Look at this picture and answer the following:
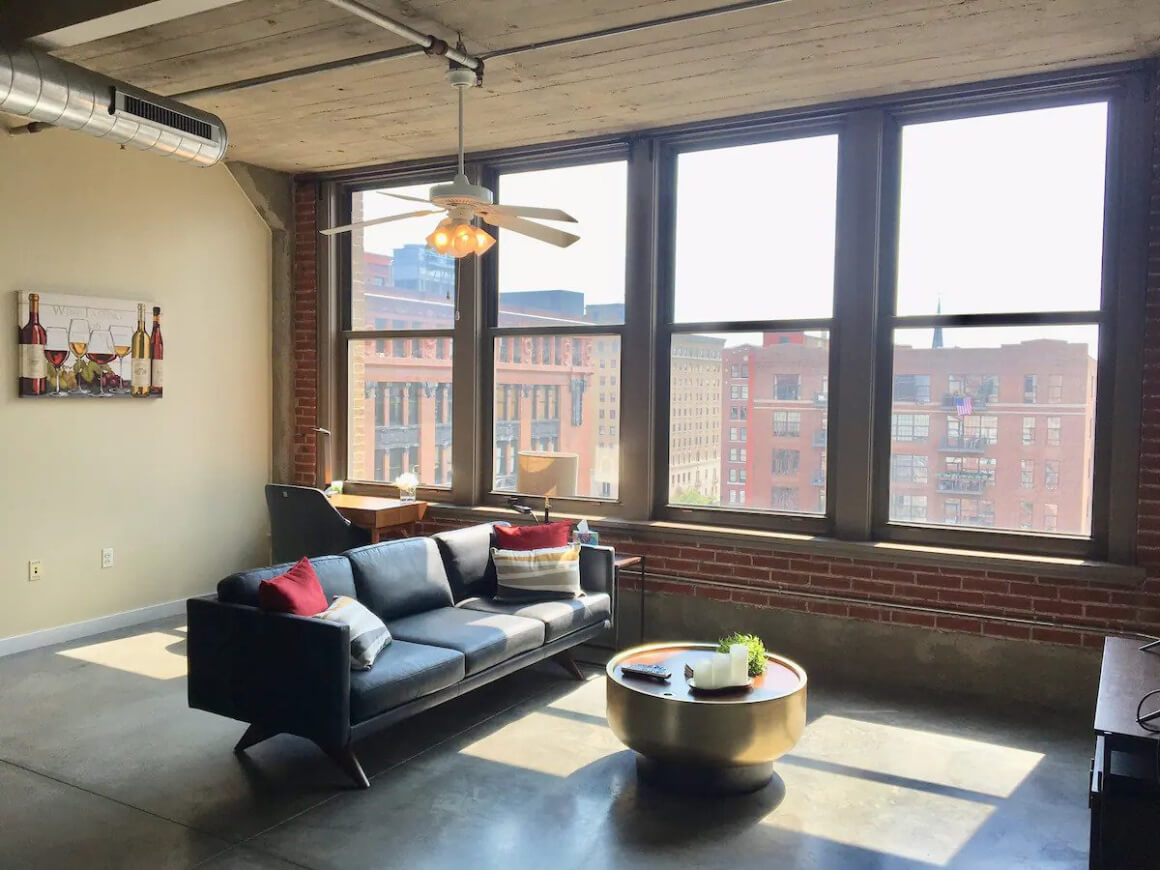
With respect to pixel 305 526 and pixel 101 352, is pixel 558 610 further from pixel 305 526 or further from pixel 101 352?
pixel 101 352

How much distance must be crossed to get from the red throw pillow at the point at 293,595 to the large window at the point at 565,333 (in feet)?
6.23

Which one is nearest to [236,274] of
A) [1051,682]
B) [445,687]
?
[445,687]

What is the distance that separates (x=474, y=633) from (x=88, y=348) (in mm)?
3118

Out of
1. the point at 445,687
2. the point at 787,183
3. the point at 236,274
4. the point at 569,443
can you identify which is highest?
the point at 787,183

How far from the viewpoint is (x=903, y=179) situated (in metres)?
4.98

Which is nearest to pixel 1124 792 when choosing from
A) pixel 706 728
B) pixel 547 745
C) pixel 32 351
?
pixel 706 728

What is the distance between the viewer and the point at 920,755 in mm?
3941

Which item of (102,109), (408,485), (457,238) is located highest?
(102,109)

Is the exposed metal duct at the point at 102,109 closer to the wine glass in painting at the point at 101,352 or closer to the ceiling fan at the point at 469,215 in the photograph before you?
the ceiling fan at the point at 469,215

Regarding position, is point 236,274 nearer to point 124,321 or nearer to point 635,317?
point 124,321

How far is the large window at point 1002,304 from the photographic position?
459 cm

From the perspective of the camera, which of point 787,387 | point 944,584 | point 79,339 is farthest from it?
point 79,339

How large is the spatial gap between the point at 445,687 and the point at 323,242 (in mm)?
4005

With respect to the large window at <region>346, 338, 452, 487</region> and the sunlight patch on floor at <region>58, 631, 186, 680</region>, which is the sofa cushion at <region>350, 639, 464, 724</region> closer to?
the sunlight patch on floor at <region>58, 631, 186, 680</region>
